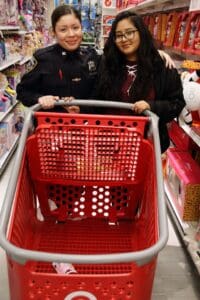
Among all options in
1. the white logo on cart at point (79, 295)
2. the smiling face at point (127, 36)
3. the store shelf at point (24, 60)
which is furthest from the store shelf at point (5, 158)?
the white logo on cart at point (79, 295)

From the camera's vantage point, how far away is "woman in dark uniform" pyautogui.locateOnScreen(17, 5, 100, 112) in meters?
1.67

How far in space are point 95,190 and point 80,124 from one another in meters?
0.37

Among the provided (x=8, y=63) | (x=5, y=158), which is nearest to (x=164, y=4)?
(x=8, y=63)

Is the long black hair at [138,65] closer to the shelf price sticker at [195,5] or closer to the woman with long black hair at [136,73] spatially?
the woman with long black hair at [136,73]

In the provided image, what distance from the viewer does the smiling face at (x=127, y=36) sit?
1602 mm

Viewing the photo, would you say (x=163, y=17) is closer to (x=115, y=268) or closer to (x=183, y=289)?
(x=183, y=289)

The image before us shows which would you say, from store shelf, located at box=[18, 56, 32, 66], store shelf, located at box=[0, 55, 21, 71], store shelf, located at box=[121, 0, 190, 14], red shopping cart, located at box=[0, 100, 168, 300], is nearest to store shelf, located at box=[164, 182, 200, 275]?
red shopping cart, located at box=[0, 100, 168, 300]

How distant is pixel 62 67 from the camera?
5.59 ft

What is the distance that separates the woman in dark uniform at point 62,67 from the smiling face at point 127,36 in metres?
Answer: 0.20

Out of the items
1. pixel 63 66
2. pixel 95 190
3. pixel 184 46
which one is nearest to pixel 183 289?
pixel 95 190

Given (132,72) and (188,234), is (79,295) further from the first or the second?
(188,234)

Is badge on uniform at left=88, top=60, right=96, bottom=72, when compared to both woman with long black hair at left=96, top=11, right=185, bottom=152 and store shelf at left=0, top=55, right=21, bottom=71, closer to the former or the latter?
woman with long black hair at left=96, top=11, right=185, bottom=152

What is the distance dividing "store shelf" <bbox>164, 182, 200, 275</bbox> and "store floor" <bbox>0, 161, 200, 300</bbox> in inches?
2.6

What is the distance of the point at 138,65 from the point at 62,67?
1.20 ft
